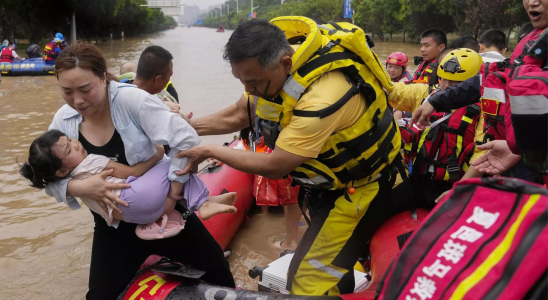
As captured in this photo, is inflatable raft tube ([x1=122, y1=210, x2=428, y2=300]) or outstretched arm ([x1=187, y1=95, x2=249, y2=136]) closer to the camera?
inflatable raft tube ([x1=122, y1=210, x2=428, y2=300])

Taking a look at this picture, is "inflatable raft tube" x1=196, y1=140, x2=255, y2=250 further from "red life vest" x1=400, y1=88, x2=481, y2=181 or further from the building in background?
the building in background

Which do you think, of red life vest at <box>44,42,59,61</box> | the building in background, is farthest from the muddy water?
the building in background

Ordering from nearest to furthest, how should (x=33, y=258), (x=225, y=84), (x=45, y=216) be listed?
(x=33, y=258), (x=45, y=216), (x=225, y=84)

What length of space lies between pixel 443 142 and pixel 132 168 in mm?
2164

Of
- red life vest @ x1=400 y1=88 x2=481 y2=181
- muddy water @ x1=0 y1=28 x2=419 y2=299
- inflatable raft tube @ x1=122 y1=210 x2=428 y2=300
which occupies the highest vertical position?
red life vest @ x1=400 y1=88 x2=481 y2=181

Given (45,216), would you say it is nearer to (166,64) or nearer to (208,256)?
(166,64)

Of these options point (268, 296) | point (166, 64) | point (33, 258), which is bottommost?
point (33, 258)

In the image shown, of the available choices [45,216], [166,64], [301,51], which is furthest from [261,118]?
[45,216]

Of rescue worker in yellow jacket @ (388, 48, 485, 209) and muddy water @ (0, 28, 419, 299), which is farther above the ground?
rescue worker in yellow jacket @ (388, 48, 485, 209)

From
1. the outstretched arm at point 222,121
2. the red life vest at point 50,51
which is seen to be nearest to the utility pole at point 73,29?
the red life vest at point 50,51

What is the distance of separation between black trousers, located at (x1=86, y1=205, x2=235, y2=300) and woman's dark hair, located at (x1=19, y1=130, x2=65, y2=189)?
0.45m

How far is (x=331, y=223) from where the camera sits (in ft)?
8.46

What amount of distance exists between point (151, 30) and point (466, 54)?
86.0m

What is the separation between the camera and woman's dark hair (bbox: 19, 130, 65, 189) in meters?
2.23
